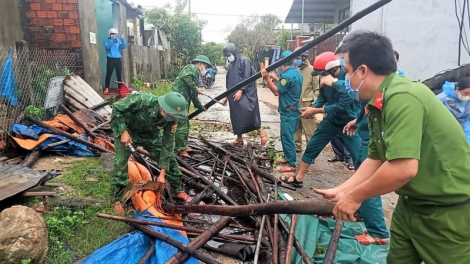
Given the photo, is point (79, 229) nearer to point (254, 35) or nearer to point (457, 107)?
point (457, 107)

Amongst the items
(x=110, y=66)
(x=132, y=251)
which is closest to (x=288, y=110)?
(x=132, y=251)

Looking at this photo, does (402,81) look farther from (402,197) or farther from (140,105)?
(140,105)

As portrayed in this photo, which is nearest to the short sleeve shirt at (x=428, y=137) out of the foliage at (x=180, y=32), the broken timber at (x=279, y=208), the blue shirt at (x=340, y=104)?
the broken timber at (x=279, y=208)

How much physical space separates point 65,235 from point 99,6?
32.4 feet

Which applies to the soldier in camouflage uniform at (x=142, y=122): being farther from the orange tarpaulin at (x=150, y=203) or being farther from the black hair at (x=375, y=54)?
the black hair at (x=375, y=54)

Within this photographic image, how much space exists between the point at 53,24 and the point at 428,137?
7918 mm

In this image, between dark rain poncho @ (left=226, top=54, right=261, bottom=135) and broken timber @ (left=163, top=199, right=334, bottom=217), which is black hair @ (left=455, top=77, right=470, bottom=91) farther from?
dark rain poncho @ (left=226, top=54, right=261, bottom=135)

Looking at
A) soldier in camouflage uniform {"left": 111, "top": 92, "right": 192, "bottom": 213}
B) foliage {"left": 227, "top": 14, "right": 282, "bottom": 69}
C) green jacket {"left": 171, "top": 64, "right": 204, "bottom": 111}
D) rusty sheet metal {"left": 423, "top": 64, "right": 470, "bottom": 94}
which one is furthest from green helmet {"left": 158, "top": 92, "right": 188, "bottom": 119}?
foliage {"left": 227, "top": 14, "right": 282, "bottom": 69}

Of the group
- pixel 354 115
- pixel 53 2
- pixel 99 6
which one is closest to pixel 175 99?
pixel 354 115

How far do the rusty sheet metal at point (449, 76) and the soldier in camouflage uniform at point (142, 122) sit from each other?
4749 millimetres

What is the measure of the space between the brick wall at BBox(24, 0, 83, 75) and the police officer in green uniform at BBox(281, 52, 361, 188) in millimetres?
5635

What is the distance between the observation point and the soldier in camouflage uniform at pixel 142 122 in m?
3.84

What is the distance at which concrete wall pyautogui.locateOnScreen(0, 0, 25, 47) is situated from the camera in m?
6.50

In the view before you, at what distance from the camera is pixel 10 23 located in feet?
22.5
